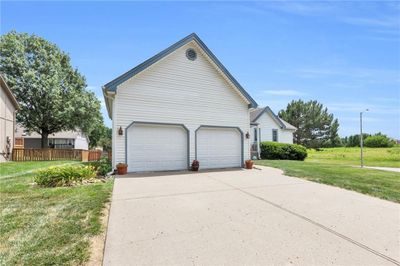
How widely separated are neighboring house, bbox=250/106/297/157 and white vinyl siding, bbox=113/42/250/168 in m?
9.65

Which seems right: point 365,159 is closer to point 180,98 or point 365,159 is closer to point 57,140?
point 180,98

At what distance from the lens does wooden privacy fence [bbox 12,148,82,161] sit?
20234 millimetres

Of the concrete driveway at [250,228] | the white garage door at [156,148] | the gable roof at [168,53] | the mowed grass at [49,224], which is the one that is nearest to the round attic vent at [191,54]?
the gable roof at [168,53]

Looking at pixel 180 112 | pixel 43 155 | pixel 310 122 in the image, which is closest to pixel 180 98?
pixel 180 112

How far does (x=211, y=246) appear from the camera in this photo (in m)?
3.61

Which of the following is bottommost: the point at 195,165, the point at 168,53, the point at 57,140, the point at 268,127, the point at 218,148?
the point at 195,165

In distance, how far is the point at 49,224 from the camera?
430 centimetres

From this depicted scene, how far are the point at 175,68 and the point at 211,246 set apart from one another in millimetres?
10122

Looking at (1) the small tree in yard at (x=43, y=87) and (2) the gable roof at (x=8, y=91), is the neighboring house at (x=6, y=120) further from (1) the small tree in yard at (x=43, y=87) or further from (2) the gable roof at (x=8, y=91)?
(1) the small tree in yard at (x=43, y=87)

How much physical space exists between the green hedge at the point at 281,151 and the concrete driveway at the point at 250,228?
49.2 feet

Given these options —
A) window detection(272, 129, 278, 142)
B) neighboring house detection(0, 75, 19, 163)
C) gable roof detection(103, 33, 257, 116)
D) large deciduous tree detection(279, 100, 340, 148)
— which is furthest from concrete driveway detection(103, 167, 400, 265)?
large deciduous tree detection(279, 100, 340, 148)

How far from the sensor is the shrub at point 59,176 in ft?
26.1

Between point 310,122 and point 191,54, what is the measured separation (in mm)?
37941

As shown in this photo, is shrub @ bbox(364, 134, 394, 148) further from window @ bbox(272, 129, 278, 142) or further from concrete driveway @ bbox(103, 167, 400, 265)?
concrete driveway @ bbox(103, 167, 400, 265)
